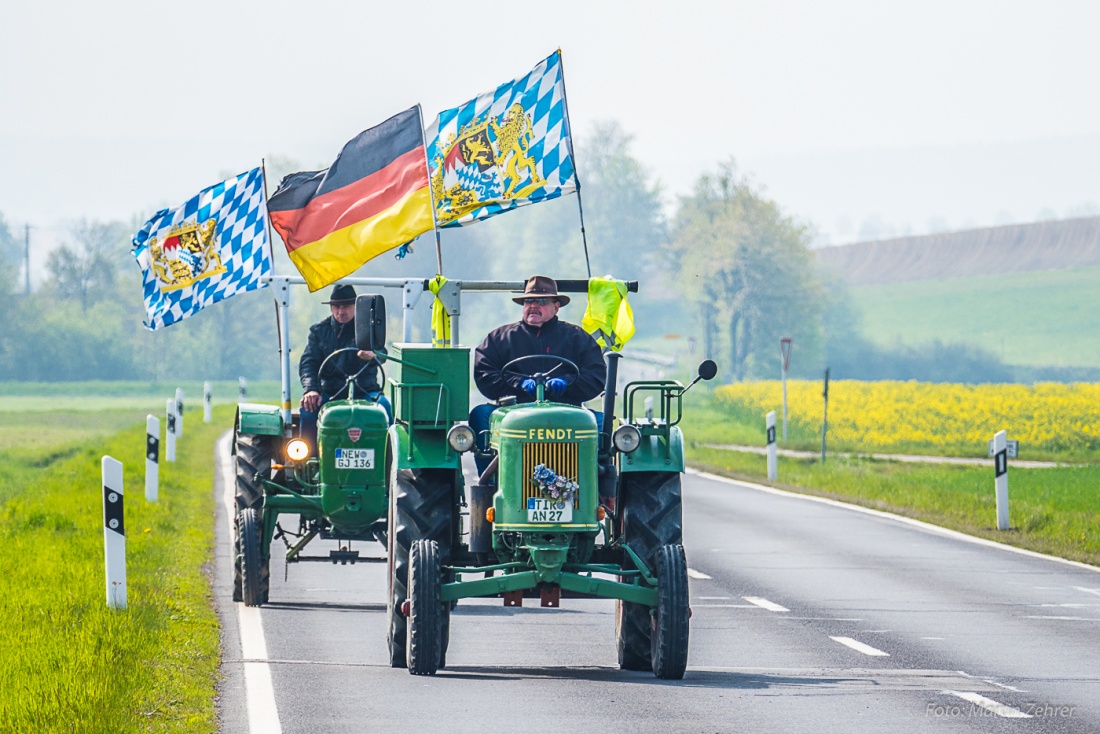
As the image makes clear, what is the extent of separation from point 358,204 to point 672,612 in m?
5.88

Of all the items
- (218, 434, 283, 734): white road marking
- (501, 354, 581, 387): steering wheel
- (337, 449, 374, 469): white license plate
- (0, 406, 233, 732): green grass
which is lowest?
(218, 434, 283, 734): white road marking

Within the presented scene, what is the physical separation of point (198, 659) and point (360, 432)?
11.0 feet

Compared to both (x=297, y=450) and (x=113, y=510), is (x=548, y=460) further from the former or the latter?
(x=297, y=450)

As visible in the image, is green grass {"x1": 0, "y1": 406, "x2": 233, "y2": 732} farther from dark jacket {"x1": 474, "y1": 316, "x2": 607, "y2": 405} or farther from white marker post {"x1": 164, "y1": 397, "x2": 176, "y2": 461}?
white marker post {"x1": 164, "y1": 397, "x2": 176, "y2": 461}

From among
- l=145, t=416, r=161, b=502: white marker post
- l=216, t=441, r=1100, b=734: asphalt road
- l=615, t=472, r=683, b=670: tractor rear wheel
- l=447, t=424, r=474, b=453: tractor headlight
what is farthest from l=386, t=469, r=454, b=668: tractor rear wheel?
l=145, t=416, r=161, b=502: white marker post

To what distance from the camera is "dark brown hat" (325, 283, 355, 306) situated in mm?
13938

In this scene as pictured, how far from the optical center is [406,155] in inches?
566

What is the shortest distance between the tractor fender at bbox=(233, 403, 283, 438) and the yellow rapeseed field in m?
31.8

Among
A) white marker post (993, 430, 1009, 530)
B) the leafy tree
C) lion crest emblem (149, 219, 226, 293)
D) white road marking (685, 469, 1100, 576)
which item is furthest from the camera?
the leafy tree

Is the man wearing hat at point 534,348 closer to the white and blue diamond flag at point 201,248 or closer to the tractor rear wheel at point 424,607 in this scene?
the tractor rear wheel at point 424,607

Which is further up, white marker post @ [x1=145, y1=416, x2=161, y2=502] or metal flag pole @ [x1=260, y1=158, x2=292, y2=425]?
metal flag pole @ [x1=260, y1=158, x2=292, y2=425]

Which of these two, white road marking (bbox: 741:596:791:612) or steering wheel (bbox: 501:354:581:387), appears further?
white road marking (bbox: 741:596:791:612)

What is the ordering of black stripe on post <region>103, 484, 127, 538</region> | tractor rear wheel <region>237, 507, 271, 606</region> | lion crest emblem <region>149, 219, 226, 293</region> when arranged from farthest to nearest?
lion crest emblem <region>149, 219, 226, 293</region>
tractor rear wheel <region>237, 507, 271, 606</region>
black stripe on post <region>103, 484, 127, 538</region>

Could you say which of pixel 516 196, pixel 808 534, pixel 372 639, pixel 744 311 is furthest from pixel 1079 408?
pixel 744 311
